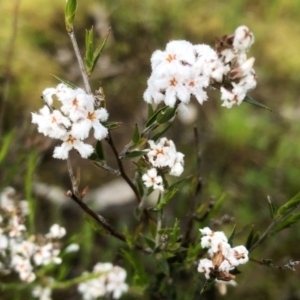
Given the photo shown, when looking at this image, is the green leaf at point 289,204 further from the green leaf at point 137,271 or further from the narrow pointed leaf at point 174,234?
the green leaf at point 137,271

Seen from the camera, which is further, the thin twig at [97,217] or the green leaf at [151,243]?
the green leaf at [151,243]

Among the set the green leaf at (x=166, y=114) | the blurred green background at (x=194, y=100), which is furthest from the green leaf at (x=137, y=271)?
the blurred green background at (x=194, y=100)

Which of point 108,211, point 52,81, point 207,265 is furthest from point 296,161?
point 207,265

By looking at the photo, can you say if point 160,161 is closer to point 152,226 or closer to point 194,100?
point 152,226

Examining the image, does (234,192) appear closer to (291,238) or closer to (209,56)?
(291,238)

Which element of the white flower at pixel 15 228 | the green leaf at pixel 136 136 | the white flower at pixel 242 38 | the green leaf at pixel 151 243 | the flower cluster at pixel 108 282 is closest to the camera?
the white flower at pixel 242 38

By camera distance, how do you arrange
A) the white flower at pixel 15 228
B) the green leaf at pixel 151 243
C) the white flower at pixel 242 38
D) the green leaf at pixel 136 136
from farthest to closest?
the white flower at pixel 15 228
the green leaf at pixel 151 243
the green leaf at pixel 136 136
the white flower at pixel 242 38

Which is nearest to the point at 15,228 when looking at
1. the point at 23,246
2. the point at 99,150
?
the point at 23,246
